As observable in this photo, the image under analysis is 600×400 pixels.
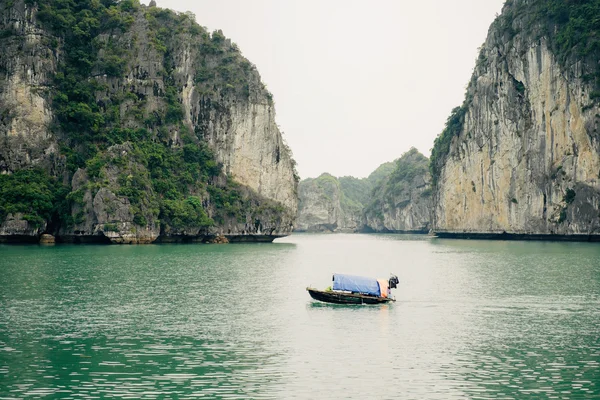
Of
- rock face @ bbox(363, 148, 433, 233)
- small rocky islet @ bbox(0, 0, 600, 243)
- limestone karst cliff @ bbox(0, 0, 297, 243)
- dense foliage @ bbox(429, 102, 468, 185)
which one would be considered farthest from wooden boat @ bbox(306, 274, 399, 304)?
rock face @ bbox(363, 148, 433, 233)

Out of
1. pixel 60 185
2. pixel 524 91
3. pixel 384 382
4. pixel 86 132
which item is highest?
pixel 524 91

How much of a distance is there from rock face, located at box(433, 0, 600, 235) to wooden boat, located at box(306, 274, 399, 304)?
56.5 metres

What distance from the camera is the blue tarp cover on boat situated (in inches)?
1170

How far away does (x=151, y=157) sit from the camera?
86.1m

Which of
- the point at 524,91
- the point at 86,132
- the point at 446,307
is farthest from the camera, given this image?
the point at 524,91

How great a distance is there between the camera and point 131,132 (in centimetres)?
8538

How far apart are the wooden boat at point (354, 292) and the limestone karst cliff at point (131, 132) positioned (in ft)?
162

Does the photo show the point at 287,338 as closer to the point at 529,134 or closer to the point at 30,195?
the point at 30,195

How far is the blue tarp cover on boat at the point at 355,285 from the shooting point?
1170 inches

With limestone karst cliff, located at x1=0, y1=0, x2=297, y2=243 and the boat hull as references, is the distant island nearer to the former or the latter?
limestone karst cliff, located at x1=0, y1=0, x2=297, y2=243

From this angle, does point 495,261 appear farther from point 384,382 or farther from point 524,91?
point 524,91

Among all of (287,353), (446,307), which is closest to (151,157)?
(446,307)

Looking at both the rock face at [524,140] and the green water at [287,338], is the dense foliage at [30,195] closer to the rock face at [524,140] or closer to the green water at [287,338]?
the green water at [287,338]

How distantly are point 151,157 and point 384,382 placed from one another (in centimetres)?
7383
